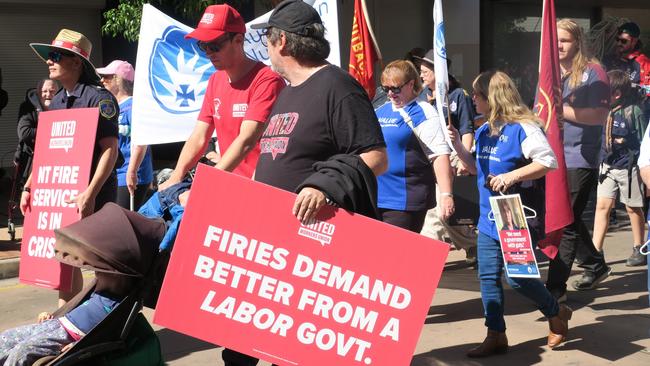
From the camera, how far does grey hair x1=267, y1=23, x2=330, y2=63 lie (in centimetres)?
391

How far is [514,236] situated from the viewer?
17.6ft

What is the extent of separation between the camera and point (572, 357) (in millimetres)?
5688

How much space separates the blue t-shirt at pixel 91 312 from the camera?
12.8ft

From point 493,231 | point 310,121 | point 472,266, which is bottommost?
point 472,266

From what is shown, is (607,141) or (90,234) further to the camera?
(607,141)

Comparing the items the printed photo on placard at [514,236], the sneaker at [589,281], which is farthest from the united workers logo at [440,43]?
the sneaker at [589,281]

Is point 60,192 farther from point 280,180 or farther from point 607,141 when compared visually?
point 607,141

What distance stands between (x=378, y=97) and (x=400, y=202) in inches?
46.2

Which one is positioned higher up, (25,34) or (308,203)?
(25,34)

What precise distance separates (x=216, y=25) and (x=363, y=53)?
247 cm

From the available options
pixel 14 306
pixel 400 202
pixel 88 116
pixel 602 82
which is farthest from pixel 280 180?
pixel 14 306

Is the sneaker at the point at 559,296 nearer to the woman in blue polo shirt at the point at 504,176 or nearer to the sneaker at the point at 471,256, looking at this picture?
the woman in blue polo shirt at the point at 504,176

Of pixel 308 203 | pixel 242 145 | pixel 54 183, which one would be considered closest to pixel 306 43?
pixel 308 203

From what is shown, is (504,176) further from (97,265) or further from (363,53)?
(97,265)
